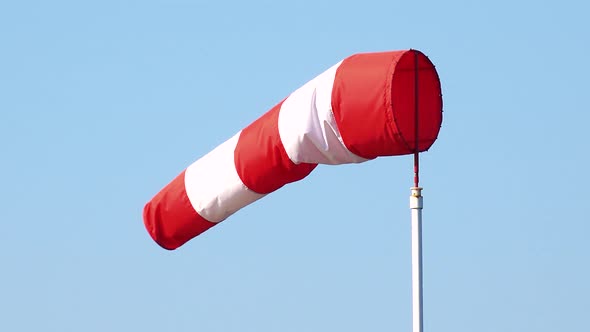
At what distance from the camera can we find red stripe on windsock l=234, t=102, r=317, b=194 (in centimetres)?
1802

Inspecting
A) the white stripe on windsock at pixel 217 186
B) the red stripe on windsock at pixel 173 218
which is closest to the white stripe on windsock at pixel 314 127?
the white stripe on windsock at pixel 217 186

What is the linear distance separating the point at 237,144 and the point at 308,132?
1396 mm

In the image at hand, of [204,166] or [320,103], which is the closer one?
[320,103]

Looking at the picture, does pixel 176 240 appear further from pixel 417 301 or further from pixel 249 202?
pixel 417 301

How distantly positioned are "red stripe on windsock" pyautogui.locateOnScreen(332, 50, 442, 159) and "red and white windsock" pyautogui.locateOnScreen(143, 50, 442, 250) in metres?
0.01

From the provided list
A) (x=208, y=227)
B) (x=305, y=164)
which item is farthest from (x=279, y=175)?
(x=208, y=227)

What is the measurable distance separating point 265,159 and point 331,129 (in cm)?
116

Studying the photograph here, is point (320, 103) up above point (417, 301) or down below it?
above

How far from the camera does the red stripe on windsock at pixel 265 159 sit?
18016 millimetres

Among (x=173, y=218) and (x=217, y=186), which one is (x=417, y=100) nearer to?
(x=217, y=186)

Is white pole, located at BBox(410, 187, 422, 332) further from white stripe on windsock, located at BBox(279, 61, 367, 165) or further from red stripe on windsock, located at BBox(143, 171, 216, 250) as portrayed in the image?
red stripe on windsock, located at BBox(143, 171, 216, 250)

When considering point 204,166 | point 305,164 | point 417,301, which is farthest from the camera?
point 204,166

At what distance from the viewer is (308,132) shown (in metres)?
17.5

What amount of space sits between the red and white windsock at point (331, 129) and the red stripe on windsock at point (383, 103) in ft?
0.03
